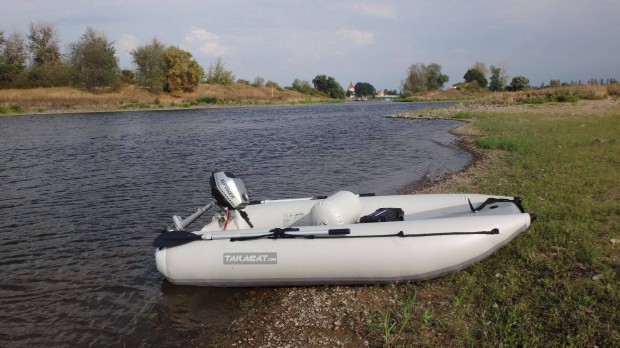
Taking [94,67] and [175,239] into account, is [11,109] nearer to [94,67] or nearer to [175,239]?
[94,67]

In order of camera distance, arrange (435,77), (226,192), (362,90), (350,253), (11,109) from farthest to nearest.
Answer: (362,90)
(435,77)
(11,109)
(226,192)
(350,253)

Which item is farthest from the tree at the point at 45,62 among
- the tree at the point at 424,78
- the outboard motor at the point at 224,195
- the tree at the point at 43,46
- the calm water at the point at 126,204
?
the tree at the point at 424,78

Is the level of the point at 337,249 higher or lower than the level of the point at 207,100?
lower


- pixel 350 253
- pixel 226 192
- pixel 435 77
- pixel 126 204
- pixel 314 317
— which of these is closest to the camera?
pixel 314 317

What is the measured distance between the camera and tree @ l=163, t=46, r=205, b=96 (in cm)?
7050

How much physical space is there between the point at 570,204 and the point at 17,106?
57.1 meters

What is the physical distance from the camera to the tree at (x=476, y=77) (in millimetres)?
113000

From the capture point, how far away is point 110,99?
59.9m

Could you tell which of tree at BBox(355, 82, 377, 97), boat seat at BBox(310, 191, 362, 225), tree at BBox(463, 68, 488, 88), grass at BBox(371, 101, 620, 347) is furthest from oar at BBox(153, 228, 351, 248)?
tree at BBox(355, 82, 377, 97)

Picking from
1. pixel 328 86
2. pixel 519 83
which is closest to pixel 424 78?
pixel 328 86

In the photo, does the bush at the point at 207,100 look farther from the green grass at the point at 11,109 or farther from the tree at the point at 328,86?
the tree at the point at 328,86

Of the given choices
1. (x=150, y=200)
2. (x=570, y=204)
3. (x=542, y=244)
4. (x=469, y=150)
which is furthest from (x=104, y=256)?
(x=469, y=150)

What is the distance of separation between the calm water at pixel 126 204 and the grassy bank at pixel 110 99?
3409 centimetres

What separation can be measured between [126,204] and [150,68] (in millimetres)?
65945
